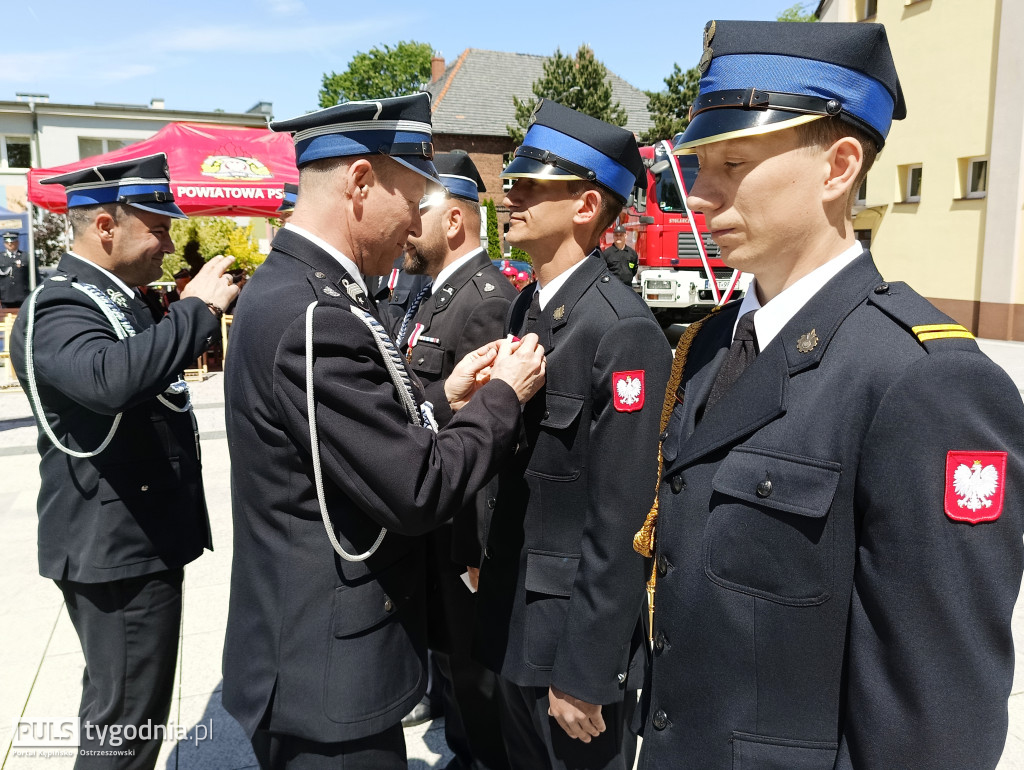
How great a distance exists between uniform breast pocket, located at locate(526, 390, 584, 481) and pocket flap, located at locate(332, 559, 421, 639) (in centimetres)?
49

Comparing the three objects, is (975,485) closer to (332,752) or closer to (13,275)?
(332,752)

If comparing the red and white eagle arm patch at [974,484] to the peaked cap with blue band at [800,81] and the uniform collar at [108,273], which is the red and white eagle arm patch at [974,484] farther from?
the uniform collar at [108,273]

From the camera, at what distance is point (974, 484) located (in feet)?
3.60

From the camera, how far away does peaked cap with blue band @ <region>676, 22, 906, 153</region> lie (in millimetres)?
1295

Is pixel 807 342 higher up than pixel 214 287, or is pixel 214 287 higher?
pixel 214 287

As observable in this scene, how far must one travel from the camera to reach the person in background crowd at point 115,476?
241 centimetres

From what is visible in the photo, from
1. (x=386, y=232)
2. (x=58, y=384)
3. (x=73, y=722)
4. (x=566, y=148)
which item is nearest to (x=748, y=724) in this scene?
(x=386, y=232)

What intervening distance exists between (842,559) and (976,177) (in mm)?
19056

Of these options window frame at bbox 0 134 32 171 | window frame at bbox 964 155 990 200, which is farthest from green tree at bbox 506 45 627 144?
window frame at bbox 0 134 32 171

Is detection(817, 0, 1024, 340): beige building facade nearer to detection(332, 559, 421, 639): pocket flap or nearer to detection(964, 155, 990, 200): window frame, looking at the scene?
detection(964, 155, 990, 200): window frame

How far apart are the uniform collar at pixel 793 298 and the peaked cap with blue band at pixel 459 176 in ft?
9.18

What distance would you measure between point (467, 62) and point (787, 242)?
43203mm

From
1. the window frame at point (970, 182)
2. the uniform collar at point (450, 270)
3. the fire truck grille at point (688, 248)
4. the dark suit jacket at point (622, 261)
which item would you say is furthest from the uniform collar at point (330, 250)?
the window frame at point (970, 182)

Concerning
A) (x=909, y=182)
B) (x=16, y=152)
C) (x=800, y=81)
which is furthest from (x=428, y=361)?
(x=16, y=152)
